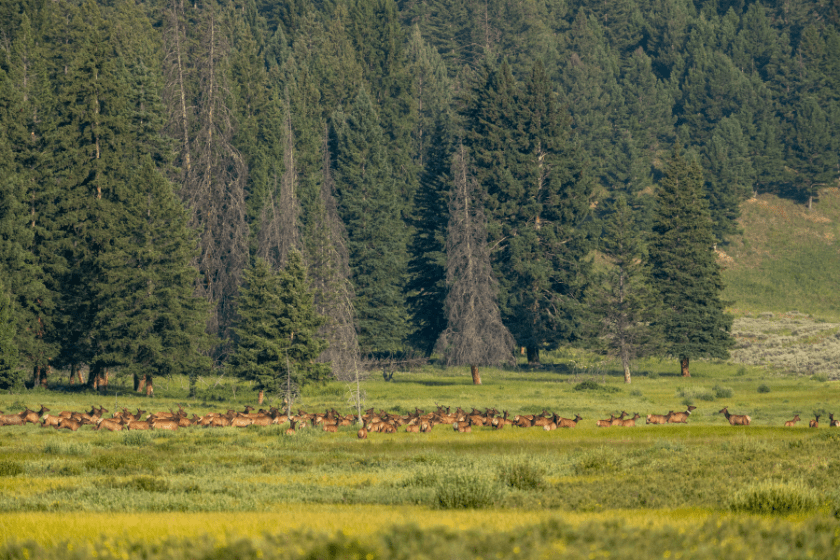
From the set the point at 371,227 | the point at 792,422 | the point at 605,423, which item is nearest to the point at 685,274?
the point at 371,227

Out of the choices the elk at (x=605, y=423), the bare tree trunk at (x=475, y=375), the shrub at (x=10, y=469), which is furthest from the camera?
the bare tree trunk at (x=475, y=375)

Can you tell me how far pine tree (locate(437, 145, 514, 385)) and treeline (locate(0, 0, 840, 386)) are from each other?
21 cm

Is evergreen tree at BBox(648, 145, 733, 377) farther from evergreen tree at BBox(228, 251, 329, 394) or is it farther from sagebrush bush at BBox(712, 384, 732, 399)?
evergreen tree at BBox(228, 251, 329, 394)

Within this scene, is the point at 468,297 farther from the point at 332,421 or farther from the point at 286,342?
the point at 332,421

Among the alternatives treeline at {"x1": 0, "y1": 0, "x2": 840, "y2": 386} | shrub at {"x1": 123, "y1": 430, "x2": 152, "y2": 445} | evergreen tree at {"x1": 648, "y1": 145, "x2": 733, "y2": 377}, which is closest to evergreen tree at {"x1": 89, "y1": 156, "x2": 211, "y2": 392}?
treeline at {"x1": 0, "y1": 0, "x2": 840, "y2": 386}

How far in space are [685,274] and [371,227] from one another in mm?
23407

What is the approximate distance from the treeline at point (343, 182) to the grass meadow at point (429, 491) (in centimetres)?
928

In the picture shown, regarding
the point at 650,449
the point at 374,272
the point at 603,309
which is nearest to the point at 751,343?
the point at 603,309

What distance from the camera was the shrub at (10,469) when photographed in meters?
21.3

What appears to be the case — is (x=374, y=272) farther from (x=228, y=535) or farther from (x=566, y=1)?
(x=566, y=1)

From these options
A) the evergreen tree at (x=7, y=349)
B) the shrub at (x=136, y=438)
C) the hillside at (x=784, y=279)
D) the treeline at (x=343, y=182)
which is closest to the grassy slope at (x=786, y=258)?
the hillside at (x=784, y=279)

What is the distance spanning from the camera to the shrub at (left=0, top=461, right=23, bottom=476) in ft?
69.9

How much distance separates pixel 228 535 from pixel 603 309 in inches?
1936

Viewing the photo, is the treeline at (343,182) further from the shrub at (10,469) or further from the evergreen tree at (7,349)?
the shrub at (10,469)
